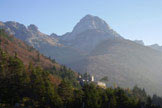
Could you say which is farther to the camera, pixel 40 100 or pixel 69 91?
pixel 69 91

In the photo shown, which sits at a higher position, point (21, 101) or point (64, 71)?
point (64, 71)

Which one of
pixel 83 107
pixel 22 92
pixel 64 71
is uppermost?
pixel 64 71

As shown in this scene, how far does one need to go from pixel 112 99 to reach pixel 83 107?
10752 mm

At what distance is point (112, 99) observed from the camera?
225 feet

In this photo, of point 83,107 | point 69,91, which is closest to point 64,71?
point 69,91

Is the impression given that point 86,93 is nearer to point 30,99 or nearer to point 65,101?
point 65,101

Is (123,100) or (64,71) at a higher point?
(64,71)

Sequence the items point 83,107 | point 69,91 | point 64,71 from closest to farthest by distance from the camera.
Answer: point 83,107, point 69,91, point 64,71

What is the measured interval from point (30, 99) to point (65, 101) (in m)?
10.4

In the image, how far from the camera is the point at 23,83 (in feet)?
217

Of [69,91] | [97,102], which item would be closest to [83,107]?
[97,102]

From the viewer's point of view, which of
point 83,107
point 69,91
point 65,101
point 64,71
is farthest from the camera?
point 64,71

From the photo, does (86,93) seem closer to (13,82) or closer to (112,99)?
(112,99)

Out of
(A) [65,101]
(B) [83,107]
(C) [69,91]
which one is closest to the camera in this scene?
(B) [83,107]
